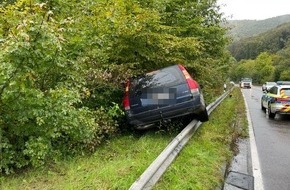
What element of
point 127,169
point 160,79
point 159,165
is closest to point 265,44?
point 160,79

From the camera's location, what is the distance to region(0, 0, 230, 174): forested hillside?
15.5ft

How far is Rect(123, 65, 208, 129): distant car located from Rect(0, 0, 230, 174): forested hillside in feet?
2.04

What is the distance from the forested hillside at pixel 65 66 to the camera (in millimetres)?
4734

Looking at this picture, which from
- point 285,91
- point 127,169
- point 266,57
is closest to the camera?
point 127,169

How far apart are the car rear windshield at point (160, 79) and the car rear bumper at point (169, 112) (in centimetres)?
54

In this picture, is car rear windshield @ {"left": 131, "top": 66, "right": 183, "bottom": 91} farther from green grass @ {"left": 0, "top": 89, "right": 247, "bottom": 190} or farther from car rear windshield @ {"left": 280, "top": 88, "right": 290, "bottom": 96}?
car rear windshield @ {"left": 280, "top": 88, "right": 290, "bottom": 96}

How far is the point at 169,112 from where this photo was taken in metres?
7.17

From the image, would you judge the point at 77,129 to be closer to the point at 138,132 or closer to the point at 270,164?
the point at 138,132

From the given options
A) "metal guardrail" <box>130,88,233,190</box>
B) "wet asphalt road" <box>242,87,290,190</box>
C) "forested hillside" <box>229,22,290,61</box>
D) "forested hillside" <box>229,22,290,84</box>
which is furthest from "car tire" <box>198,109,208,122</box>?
"forested hillside" <box>229,22,290,61</box>

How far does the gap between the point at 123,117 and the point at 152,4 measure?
3752mm

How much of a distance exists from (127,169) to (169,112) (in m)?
2.56

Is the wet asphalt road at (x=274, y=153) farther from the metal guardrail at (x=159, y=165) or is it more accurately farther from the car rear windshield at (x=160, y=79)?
the car rear windshield at (x=160, y=79)

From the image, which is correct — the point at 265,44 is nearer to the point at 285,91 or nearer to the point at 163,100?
the point at 285,91

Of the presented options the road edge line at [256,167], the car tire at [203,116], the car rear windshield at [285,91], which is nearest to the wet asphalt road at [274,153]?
the road edge line at [256,167]
